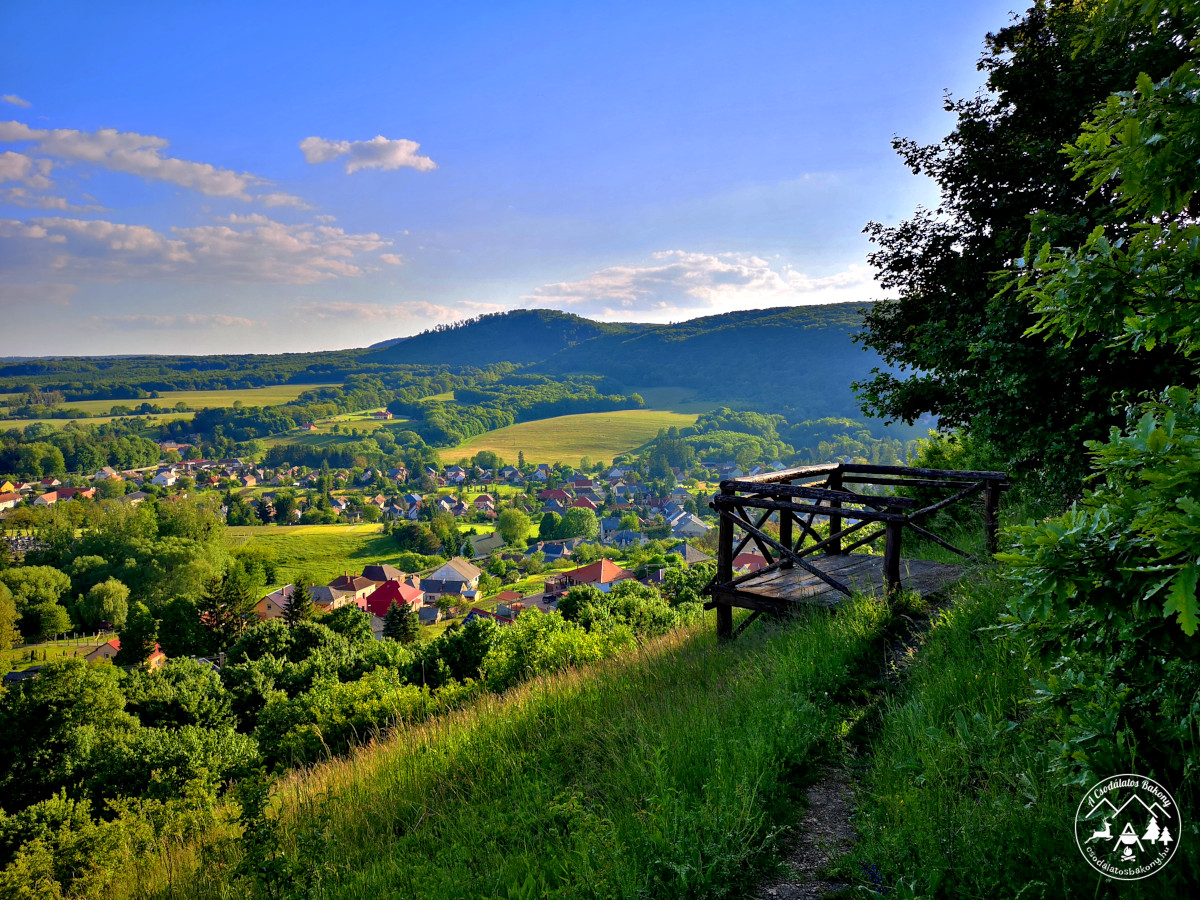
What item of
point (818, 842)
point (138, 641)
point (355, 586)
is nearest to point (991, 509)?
point (818, 842)

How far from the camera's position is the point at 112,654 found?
47938 millimetres

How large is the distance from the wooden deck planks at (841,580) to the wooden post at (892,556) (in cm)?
10

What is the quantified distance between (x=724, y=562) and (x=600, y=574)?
60307mm

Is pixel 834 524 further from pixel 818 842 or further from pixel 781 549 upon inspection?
pixel 818 842

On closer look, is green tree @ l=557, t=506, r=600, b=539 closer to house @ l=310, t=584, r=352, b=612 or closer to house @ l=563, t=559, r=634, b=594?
house @ l=563, t=559, r=634, b=594

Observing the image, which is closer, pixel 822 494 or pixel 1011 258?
pixel 822 494

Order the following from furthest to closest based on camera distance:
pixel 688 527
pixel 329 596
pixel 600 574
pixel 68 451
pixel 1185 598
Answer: pixel 68 451, pixel 688 527, pixel 600 574, pixel 329 596, pixel 1185 598

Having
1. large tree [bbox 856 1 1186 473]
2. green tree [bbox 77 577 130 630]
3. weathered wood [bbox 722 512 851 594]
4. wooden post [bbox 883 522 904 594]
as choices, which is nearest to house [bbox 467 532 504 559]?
green tree [bbox 77 577 130 630]

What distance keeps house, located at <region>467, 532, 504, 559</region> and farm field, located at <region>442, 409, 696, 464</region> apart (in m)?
62.2

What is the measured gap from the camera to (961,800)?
2730mm

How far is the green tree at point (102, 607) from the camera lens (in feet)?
188

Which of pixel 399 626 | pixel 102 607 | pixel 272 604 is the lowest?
pixel 272 604

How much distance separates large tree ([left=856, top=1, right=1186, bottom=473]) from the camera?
23.2 feet

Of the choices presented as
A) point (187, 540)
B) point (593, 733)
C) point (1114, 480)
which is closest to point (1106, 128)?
point (1114, 480)
